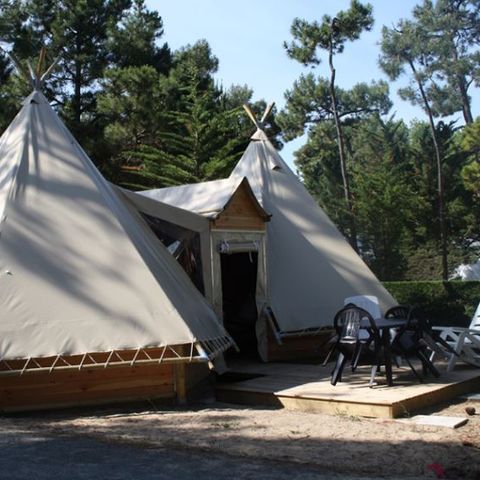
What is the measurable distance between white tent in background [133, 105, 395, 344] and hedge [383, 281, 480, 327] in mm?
6100

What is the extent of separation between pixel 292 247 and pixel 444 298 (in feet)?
24.6

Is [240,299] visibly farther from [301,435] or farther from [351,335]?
[301,435]

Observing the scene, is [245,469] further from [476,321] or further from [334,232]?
[334,232]

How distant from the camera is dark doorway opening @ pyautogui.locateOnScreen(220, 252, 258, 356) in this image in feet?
31.4

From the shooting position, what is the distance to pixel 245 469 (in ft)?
12.2

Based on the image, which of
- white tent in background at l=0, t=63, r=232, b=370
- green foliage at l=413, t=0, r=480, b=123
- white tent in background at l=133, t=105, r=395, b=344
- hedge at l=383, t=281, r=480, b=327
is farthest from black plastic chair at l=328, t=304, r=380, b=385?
green foliage at l=413, t=0, r=480, b=123

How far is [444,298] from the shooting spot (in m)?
15.3

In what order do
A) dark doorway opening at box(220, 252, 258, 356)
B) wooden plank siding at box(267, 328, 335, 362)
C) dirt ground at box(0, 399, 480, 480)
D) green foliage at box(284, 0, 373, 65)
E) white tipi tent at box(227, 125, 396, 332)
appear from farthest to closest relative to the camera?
green foliage at box(284, 0, 373, 65) → dark doorway opening at box(220, 252, 258, 356) → white tipi tent at box(227, 125, 396, 332) → wooden plank siding at box(267, 328, 335, 362) → dirt ground at box(0, 399, 480, 480)

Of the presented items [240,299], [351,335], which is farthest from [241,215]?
[351,335]

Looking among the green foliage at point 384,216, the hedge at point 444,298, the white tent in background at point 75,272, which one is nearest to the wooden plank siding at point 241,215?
the white tent in background at point 75,272

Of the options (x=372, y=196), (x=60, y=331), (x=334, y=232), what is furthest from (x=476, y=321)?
(x=372, y=196)

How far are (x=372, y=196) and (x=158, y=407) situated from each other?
1730 centimetres

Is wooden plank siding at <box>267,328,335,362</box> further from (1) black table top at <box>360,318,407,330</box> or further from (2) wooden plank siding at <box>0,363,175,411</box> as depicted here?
(2) wooden plank siding at <box>0,363,175,411</box>

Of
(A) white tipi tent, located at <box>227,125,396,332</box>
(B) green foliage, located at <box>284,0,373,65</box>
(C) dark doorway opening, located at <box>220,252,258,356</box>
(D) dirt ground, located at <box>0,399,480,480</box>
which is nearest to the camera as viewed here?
(D) dirt ground, located at <box>0,399,480,480</box>
